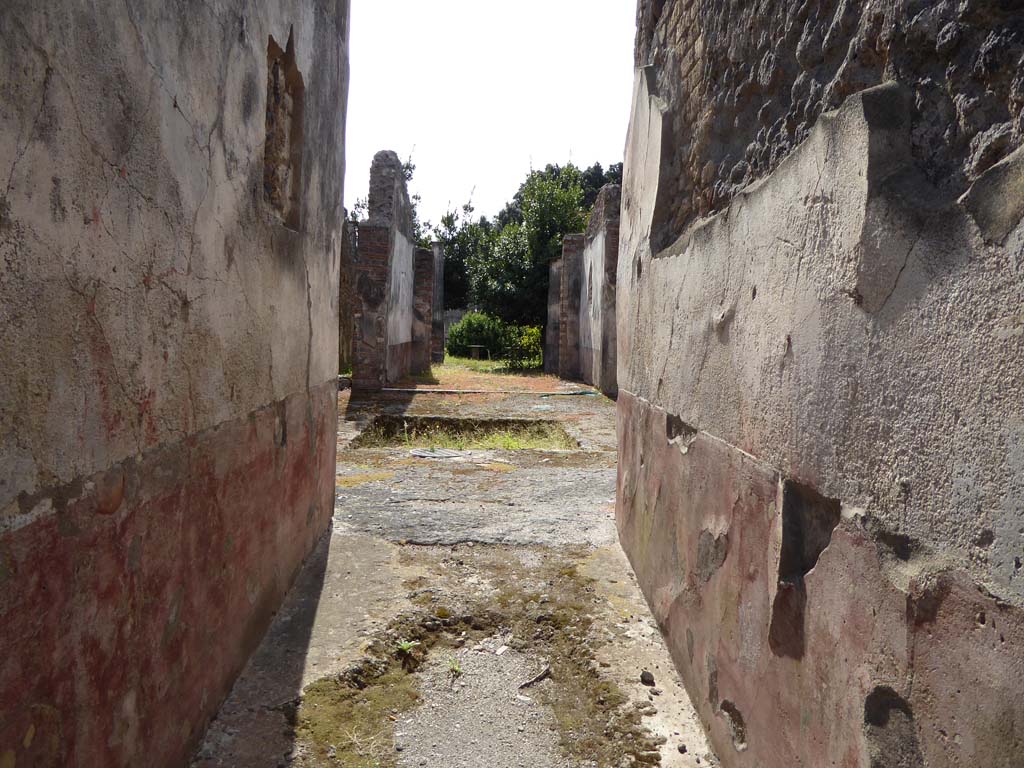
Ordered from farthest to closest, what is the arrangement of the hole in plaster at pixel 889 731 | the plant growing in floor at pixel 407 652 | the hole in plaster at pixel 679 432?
1. the plant growing in floor at pixel 407 652
2. the hole in plaster at pixel 679 432
3. the hole in plaster at pixel 889 731

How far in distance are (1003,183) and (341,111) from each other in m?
3.00

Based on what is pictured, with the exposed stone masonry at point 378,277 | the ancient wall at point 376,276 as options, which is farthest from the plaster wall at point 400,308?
the ancient wall at point 376,276

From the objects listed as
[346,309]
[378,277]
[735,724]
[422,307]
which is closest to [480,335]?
[422,307]

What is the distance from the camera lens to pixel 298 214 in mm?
2639

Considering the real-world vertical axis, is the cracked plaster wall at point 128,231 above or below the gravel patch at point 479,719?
above

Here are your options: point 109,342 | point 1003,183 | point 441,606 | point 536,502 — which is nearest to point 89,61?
point 109,342

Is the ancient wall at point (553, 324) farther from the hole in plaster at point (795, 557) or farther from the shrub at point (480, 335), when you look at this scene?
the hole in plaster at point (795, 557)

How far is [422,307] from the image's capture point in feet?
43.3

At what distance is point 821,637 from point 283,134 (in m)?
2.21

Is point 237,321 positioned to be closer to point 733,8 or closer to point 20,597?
point 20,597

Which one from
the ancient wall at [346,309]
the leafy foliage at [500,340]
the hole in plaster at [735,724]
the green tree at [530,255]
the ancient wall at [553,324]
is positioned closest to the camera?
the hole in plaster at [735,724]

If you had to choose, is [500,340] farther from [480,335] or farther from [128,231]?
[128,231]

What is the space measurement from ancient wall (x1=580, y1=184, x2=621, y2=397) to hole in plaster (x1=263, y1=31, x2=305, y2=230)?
7.25 m

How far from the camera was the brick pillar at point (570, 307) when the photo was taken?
42.4 feet
